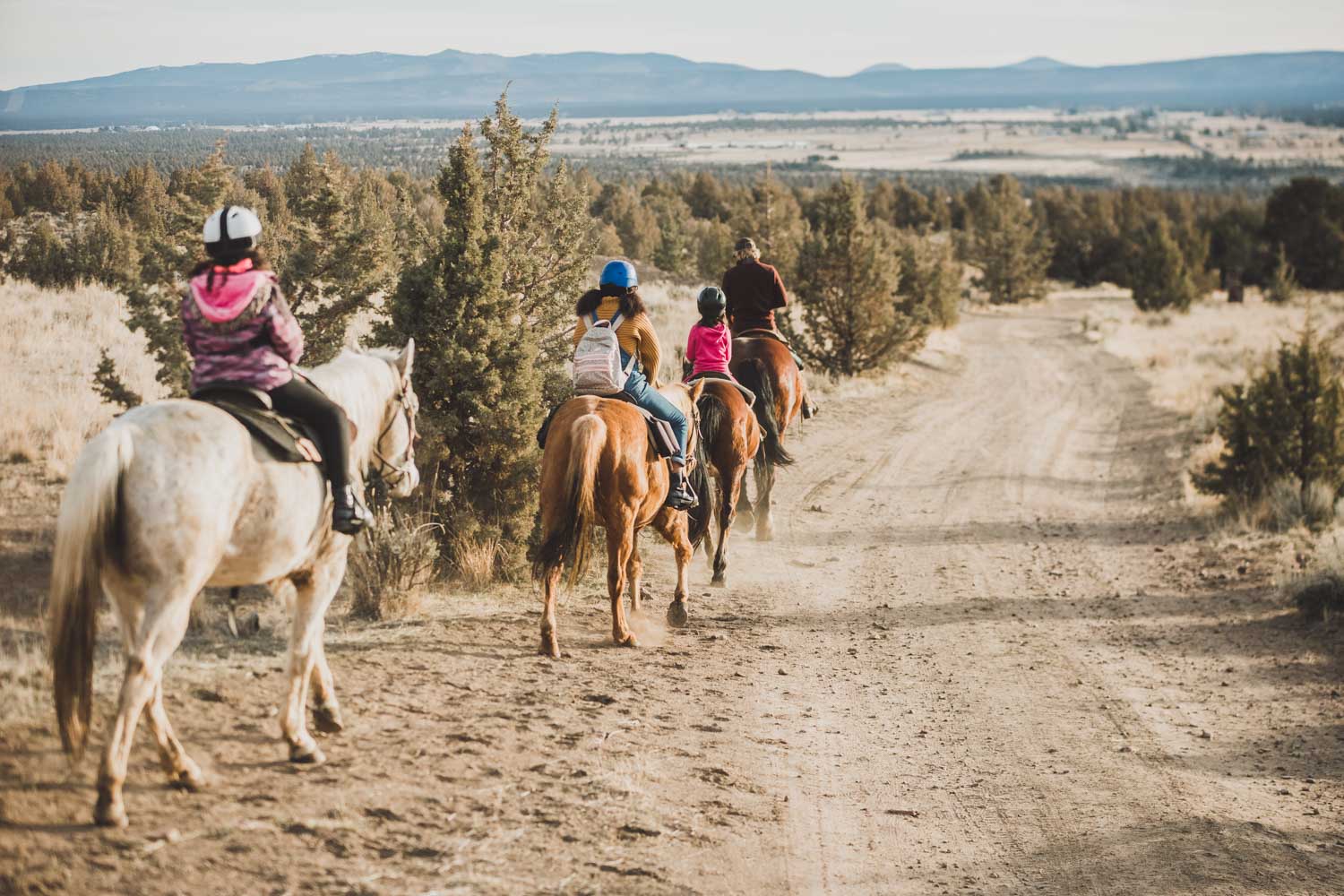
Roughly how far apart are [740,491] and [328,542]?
7.35m

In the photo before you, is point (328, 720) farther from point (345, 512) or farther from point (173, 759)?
point (345, 512)

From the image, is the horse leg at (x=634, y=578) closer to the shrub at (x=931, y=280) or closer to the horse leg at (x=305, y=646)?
the horse leg at (x=305, y=646)

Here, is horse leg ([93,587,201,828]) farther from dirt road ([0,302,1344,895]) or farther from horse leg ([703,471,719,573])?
horse leg ([703,471,719,573])

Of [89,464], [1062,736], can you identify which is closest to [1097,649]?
[1062,736]

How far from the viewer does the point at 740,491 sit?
1284cm

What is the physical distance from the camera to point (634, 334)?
8.74 metres

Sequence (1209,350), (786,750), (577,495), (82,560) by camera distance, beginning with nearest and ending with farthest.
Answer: (82,560)
(786,750)
(577,495)
(1209,350)

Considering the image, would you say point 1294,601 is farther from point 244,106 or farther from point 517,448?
point 244,106

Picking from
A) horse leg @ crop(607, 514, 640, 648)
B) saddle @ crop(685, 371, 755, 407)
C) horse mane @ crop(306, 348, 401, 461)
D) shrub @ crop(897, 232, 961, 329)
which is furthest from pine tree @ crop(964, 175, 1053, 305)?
horse mane @ crop(306, 348, 401, 461)

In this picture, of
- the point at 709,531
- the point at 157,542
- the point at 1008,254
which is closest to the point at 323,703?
the point at 157,542

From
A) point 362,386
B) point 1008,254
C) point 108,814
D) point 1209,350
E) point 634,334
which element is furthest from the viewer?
point 1008,254

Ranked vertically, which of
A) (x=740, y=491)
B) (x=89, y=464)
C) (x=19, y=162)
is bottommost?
(x=740, y=491)

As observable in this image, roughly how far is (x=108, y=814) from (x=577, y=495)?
3753 millimetres

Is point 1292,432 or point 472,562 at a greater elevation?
point 1292,432
